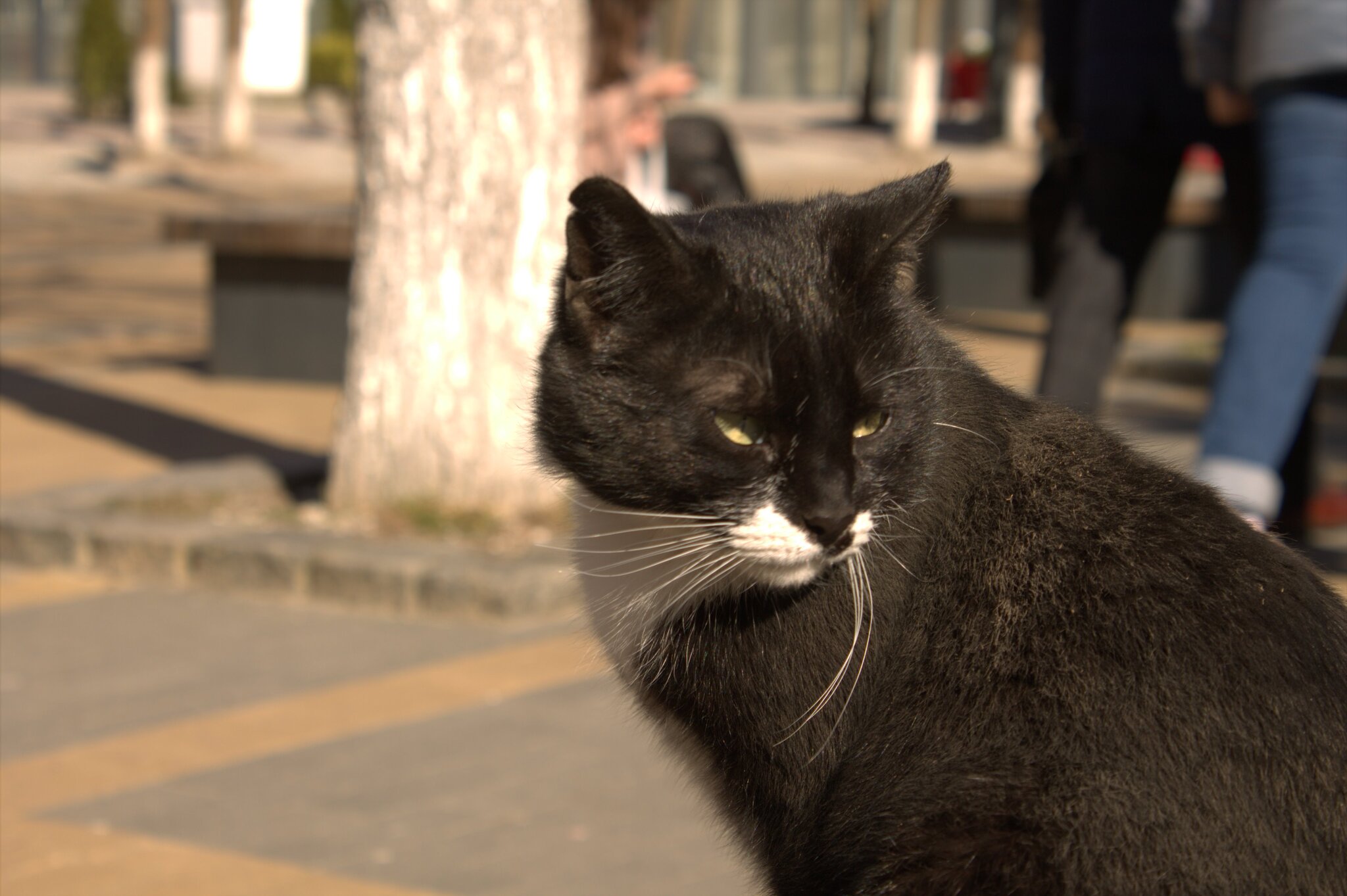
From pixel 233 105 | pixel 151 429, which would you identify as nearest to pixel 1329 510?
pixel 151 429

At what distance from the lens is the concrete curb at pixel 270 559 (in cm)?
502

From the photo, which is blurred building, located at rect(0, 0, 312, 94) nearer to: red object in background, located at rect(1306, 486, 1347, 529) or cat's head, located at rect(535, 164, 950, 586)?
red object in background, located at rect(1306, 486, 1347, 529)

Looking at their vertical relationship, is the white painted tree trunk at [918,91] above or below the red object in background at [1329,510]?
above

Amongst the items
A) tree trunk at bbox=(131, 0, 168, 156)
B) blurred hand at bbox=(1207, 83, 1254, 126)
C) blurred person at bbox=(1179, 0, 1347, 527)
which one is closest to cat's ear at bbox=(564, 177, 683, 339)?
blurred person at bbox=(1179, 0, 1347, 527)

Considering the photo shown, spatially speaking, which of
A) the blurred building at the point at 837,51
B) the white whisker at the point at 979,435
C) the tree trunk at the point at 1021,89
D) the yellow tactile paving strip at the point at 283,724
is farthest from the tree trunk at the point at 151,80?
the white whisker at the point at 979,435

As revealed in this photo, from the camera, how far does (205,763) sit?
3850mm

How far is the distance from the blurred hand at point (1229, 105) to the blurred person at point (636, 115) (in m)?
2.75

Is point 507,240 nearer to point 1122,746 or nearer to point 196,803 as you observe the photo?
point 196,803

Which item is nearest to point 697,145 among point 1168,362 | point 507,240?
point 507,240

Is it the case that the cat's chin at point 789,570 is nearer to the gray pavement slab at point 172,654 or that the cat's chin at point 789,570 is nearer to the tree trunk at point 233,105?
the gray pavement slab at point 172,654

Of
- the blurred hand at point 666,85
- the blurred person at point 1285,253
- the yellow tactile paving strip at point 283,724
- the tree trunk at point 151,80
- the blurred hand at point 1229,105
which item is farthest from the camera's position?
the tree trunk at point 151,80

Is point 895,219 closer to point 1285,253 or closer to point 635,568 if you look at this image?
point 635,568

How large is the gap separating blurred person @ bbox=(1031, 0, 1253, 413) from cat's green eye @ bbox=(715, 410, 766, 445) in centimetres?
275

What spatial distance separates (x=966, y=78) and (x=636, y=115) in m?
38.6
